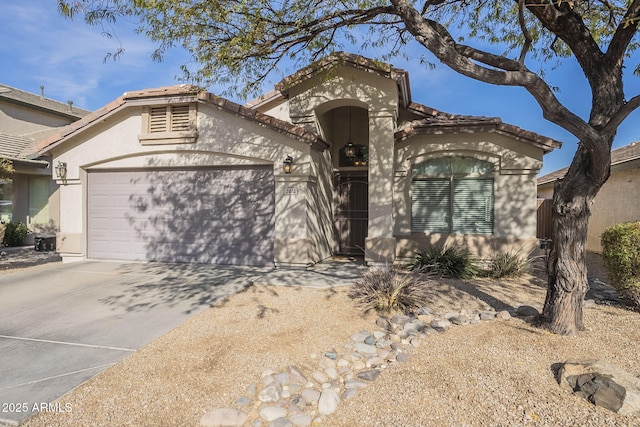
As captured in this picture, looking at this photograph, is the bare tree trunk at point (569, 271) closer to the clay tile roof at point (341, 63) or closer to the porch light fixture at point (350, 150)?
the clay tile roof at point (341, 63)

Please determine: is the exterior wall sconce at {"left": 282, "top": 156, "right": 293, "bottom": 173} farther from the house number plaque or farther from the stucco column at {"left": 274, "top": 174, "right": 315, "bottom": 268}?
the house number plaque

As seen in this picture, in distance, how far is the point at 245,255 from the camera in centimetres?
908

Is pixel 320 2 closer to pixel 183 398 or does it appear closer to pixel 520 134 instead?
pixel 520 134

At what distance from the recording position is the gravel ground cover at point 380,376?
3.00m

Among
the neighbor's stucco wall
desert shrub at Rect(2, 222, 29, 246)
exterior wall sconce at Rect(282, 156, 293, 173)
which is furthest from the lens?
desert shrub at Rect(2, 222, 29, 246)

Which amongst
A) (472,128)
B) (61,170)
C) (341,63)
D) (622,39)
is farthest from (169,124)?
(622,39)

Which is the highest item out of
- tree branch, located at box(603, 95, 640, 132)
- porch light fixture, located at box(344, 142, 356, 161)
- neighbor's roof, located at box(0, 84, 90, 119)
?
neighbor's roof, located at box(0, 84, 90, 119)

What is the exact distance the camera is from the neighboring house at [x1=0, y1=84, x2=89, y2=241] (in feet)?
45.1

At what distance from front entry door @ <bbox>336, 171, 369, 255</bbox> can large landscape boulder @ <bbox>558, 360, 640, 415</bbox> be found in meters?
7.39

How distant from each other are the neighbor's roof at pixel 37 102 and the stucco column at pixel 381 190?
15.6 metres

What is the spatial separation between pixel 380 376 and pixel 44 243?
45.7 feet

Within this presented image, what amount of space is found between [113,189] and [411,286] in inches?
343

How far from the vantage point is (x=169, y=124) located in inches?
364

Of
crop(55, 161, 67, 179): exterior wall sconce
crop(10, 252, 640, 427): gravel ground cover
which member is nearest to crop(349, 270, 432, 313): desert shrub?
crop(10, 252, 640, 427): gravel ground cover
